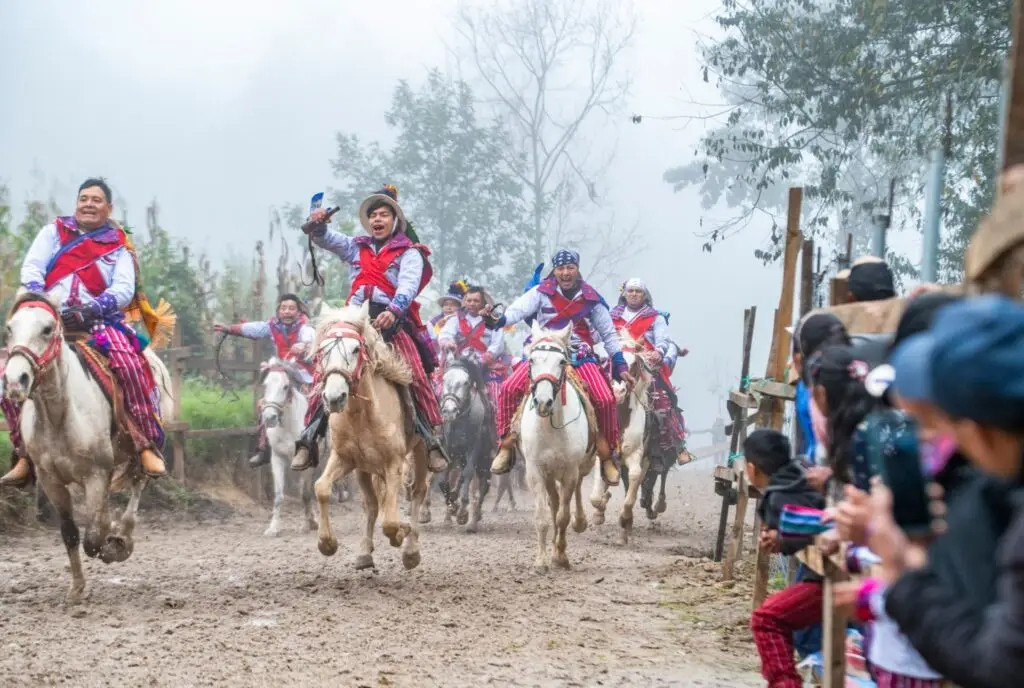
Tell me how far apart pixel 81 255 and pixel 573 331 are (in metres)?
4.87

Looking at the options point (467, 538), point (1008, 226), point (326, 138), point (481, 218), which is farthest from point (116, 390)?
point (326, 138)

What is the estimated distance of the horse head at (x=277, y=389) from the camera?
1413cm

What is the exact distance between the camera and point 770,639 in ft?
14.6

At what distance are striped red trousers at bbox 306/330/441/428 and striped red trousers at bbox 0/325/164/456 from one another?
1.26 meters

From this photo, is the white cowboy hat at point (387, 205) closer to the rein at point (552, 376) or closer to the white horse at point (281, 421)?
the rein at point (552, 376)

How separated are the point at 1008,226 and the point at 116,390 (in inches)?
305

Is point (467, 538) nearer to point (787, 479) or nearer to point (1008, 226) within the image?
point (787, 479)

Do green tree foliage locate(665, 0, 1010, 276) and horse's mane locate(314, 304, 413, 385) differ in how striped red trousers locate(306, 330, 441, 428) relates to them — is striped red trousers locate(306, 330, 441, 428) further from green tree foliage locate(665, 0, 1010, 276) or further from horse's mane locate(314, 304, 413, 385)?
green tree foliage locate(665, 0, 1010, 276)

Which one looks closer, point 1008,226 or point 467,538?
point 1008,226

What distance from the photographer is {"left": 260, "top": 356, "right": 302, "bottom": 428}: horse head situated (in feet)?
46.4

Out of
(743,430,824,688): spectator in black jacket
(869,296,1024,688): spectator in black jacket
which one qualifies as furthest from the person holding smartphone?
(743,430,824,688): spectator in black jacket

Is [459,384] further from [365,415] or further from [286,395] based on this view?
[365,415]

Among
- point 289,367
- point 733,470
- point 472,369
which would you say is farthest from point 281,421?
point 733,470

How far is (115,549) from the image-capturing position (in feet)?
29.8
